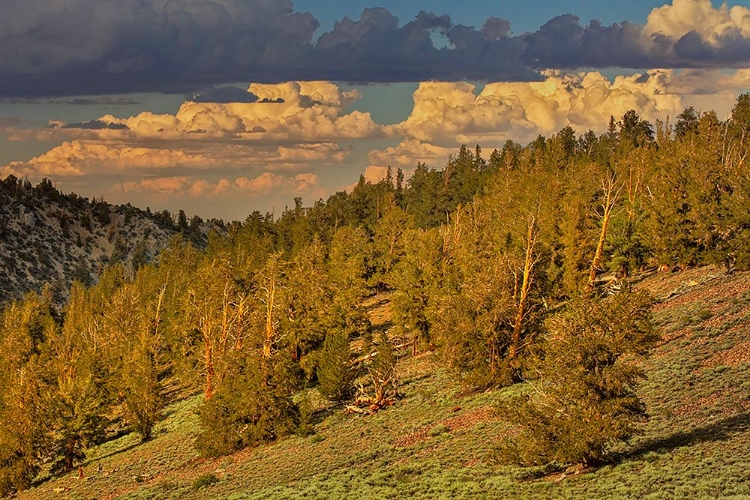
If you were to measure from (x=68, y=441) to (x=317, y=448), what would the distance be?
24.9 meters

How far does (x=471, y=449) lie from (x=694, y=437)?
10934mm

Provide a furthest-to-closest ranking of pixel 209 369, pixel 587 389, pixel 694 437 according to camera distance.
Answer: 1. pixel 209 369
2. pixel 694 437
3. pixel 587 389

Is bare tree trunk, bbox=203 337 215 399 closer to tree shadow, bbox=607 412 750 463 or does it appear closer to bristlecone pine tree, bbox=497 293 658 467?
bristlecone pine tree, bbox=497 293 658 467

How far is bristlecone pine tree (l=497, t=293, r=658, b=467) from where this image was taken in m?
26.1

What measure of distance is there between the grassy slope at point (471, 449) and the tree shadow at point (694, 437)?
5 centimetres

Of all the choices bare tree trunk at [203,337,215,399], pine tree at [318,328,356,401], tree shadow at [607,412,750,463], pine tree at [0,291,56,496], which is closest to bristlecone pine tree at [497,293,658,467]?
tree shadow at [607,412,750,463]

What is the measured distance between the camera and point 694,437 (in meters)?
27.8

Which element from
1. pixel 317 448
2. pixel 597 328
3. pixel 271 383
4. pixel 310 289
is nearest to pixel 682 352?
pixel 597 328

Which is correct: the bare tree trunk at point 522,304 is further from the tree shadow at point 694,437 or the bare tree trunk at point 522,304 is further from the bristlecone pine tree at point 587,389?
the bristlecone pine tree at point 587,389

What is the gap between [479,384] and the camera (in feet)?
153

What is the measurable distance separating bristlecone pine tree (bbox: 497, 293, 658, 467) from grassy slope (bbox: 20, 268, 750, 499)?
1.31 m

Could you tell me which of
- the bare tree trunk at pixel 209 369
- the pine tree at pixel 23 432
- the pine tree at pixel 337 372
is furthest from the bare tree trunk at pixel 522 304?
the pine tree at pixel 23 432

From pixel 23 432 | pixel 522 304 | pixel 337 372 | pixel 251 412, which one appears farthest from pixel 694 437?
pixel 23 432

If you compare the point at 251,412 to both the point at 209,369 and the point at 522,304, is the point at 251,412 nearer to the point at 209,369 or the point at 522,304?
the point at 209,369
